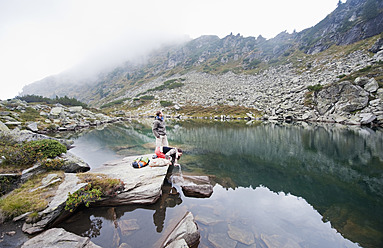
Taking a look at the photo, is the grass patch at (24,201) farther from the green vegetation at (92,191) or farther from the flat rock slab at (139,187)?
the flat rock slab at (139,187)

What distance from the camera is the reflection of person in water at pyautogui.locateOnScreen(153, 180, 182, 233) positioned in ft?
21.0

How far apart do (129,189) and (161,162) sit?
277cm

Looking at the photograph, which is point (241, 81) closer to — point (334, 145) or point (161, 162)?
point (334, 145)

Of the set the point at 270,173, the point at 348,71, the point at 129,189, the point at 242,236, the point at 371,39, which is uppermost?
the point at 371,39

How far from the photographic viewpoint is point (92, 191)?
683 cm

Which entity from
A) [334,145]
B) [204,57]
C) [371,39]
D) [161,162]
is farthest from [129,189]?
[204,57]

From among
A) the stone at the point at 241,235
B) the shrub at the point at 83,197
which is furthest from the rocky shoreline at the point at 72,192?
the stone at the point at 241,235

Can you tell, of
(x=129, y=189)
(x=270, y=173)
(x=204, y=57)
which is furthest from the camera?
(x=204, y=57)

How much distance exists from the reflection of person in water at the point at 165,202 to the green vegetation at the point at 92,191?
6.89 ft

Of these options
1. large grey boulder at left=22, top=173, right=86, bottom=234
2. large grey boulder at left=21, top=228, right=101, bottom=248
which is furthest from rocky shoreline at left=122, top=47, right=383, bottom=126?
large grey boulder at left=22, top=173, right=86, bottom=234

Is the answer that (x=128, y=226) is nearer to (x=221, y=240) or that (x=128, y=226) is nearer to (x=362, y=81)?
(x=221, y=240)

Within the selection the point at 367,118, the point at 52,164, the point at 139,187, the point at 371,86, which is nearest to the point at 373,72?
the point at 371,86

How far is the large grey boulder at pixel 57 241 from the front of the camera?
432cm

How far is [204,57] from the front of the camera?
620 feet
